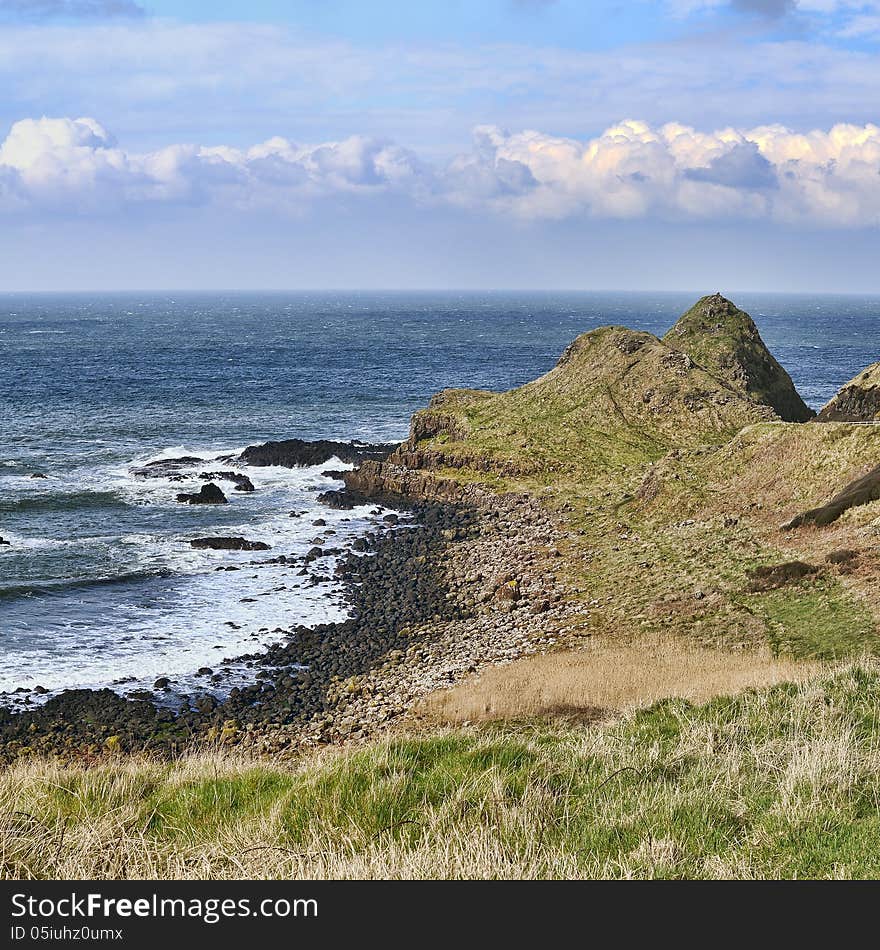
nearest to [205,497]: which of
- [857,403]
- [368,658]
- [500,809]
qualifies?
[368,658]

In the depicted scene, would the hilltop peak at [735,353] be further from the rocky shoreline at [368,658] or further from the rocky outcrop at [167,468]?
the rocky outcrop at [167,468]

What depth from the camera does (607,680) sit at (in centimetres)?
1992

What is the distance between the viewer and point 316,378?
4550 inches

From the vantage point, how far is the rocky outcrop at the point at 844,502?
105 ft

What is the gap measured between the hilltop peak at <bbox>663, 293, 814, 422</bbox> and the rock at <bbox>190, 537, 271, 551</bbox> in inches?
1504

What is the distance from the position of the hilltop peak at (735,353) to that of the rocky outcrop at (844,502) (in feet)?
105

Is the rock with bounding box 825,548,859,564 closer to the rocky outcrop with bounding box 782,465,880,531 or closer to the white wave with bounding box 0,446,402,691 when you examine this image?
the rocky outcrop with bounding box 782,465,880,531

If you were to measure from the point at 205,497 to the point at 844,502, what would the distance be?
3502 cm

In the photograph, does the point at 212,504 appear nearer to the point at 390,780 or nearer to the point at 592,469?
the point at 592,469

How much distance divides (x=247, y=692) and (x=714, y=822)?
19895mm

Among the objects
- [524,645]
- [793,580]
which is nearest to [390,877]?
[524,645]

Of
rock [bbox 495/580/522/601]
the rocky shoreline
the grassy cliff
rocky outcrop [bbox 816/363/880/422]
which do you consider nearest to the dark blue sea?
the rocky shoreline

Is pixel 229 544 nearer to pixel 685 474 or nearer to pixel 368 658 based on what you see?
pixel 368 658
